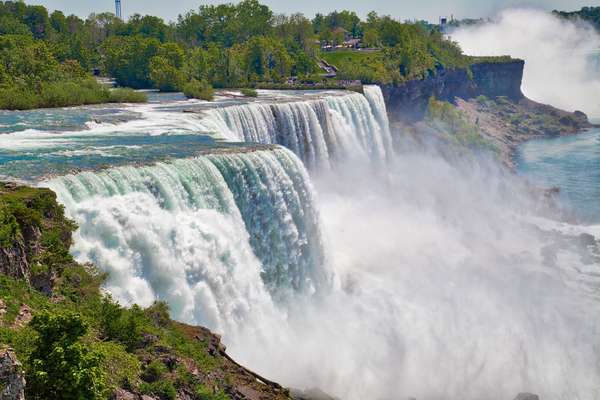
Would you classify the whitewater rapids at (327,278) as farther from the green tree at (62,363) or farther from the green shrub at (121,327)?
the green tree at (62,363)

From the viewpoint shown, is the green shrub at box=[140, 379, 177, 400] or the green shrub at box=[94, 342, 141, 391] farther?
the green shrub at box=[140, 379, 177, 400]

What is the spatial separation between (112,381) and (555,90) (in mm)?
103549

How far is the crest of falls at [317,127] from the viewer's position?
34.1 meters

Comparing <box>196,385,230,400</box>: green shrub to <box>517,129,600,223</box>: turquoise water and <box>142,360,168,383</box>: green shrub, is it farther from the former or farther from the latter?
<box>517,129,600,223</box>: turquoise water

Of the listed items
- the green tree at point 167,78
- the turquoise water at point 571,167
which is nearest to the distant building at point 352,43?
the turquoise water at point 571,167

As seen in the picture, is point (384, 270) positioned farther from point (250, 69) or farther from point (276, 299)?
point (250, 69)

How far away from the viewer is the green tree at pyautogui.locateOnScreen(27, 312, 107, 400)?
10281mm

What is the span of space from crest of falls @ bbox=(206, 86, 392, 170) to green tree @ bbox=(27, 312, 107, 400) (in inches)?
796

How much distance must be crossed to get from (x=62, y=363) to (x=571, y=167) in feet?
172

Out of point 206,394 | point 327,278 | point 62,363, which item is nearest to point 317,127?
point 327,278

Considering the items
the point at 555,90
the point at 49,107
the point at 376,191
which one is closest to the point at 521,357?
the point at 376,191

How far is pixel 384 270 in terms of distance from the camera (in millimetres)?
29375

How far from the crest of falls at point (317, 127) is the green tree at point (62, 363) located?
2021 cm

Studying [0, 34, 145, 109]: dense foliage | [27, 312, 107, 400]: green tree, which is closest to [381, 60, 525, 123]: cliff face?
[0, 34, 145, 109]: dense foliage
